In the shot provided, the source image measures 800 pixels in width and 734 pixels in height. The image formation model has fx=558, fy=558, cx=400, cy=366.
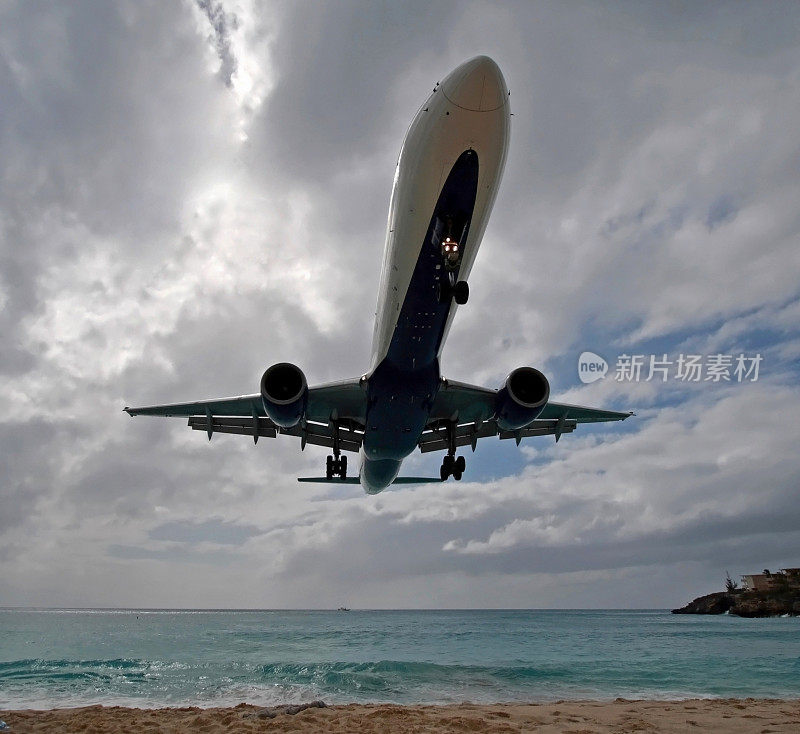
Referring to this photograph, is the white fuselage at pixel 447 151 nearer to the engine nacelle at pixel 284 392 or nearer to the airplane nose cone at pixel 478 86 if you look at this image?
the airplane nose cone at pixel 478 86

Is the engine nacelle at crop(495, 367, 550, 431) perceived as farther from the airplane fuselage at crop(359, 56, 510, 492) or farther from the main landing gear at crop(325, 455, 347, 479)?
the main landing gear at crop(325, 455, 347, 479)

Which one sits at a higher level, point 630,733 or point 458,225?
point 458,225

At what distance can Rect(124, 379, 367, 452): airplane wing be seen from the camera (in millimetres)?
15891

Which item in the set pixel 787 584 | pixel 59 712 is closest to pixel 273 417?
pixel 59 712

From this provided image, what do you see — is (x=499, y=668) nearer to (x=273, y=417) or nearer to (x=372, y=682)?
(x=372, y=682)

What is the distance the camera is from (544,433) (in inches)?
771

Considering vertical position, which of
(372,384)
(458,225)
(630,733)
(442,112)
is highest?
(442,112)

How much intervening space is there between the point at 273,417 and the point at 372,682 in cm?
1271

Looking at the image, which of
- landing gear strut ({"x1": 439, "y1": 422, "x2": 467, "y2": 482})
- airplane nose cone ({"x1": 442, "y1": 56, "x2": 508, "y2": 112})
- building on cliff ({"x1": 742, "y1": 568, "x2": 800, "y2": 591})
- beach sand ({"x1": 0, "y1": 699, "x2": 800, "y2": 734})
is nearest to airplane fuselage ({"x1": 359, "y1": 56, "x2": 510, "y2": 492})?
airplane nose cone ({"x1": 442, "y1": 56, "x2": 508, "y2": 112})


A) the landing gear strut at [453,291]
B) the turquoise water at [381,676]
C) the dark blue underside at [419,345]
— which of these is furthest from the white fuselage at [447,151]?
the turquoise water at [381,676]

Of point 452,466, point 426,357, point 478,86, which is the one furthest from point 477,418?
point 478,86

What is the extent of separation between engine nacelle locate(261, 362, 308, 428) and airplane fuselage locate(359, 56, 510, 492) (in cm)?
186

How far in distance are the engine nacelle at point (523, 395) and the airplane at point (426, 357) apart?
0.03 m

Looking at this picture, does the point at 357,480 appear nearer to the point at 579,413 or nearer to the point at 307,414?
the point at 307,414
